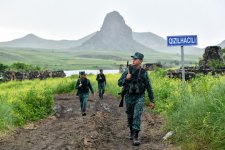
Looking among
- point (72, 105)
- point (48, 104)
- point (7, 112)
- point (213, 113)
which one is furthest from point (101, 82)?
point (213, 113)

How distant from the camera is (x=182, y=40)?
1249cm

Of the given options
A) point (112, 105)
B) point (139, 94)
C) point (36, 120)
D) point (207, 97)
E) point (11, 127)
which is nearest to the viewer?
point (207, 97)

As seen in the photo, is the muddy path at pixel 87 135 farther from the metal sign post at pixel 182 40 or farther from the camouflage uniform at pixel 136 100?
the metal sign post at pixel 182 40

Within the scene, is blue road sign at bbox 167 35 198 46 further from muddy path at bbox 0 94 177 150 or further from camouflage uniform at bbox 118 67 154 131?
muddy path at bbox 0 94 177 150

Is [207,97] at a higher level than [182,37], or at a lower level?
lower

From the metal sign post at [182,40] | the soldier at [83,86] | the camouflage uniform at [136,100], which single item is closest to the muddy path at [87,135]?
the camouflage uniform at [136,100]

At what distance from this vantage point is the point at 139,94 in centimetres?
1088

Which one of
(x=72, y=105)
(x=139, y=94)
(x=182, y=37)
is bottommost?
(x=72, y=105)

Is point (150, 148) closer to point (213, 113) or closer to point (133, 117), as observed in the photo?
point (133, 117)

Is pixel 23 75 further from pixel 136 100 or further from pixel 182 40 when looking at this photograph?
pixel 136 100

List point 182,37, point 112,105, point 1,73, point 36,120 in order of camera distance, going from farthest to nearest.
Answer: point 1,73, point 112,105, point 36,120, point 182,37

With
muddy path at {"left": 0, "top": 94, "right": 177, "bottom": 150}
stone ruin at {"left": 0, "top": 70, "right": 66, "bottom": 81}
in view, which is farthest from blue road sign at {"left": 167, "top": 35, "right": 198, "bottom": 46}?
stone ruin at {"left": 0, "top": 70, "right": 66, "bottom": 81}

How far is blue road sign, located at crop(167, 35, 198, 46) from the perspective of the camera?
12445 millimetres

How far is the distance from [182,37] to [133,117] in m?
2.98
